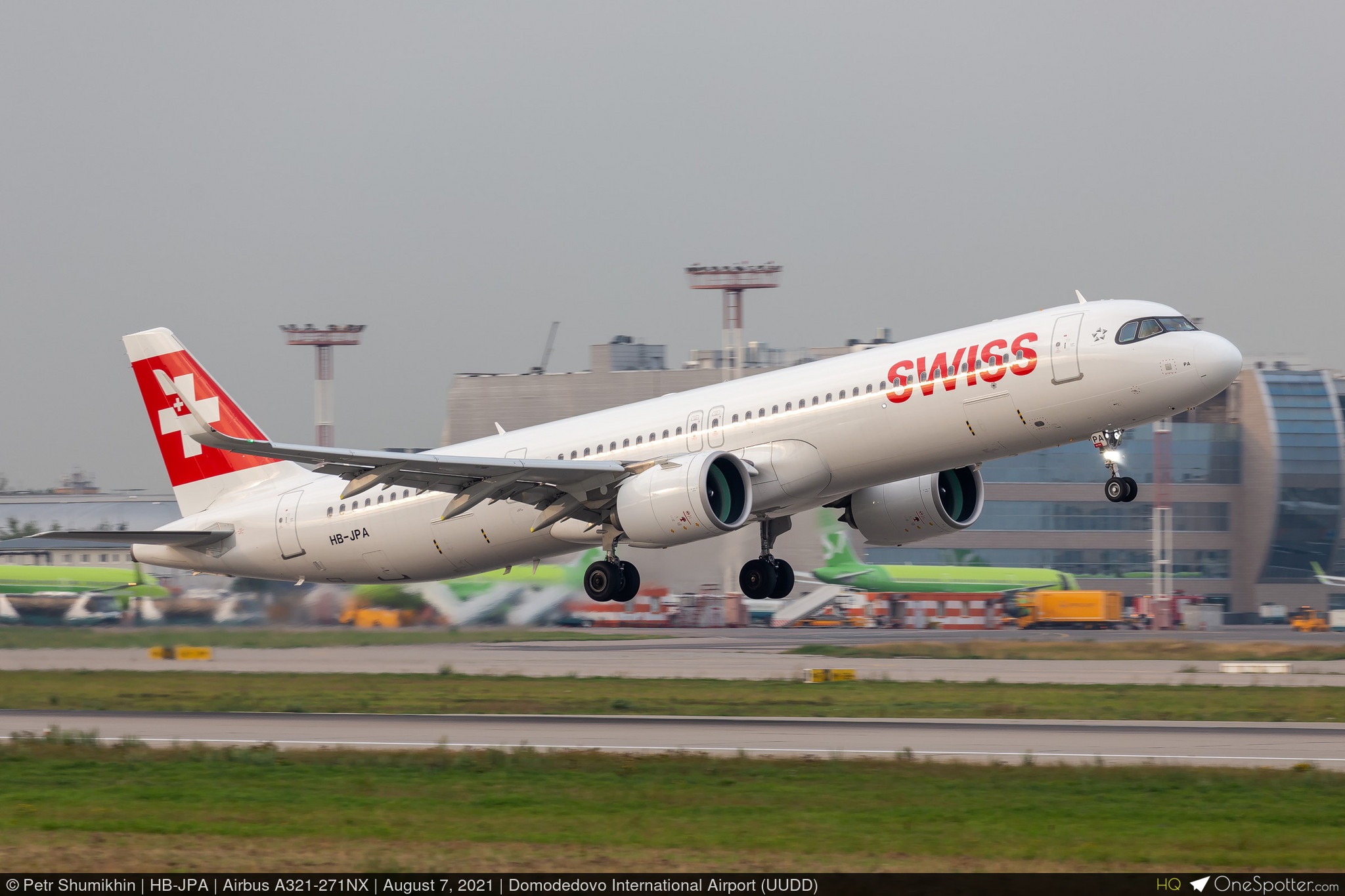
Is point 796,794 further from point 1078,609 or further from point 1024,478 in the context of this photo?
point 1024,478

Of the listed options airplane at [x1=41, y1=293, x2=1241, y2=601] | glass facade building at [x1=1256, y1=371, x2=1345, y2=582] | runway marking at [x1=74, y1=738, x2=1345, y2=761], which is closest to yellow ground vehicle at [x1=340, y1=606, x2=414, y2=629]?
airplane at [x1=41, y1=293, x2=1241, y2=601]

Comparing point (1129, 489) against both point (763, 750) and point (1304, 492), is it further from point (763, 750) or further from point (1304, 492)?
point (1304, 492)

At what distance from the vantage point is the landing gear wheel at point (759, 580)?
3491 centimetres

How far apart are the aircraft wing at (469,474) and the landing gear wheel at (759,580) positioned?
4064 mm

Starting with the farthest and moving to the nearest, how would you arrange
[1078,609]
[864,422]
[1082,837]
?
[1078,609], [864,422], [1082,837]

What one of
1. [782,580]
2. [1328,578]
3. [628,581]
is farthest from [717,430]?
[1328,578]

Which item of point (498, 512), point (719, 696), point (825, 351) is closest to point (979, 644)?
point (719, 696)

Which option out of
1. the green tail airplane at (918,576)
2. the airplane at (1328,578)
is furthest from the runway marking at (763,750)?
the airplane at (1328,578)

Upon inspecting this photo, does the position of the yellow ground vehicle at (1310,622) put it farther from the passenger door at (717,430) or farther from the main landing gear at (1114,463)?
the passenger door at (717,430)

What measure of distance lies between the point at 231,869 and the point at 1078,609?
74.9 m

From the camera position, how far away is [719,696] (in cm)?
3553

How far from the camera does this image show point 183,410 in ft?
133

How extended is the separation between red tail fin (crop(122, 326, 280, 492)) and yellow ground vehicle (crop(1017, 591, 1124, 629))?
54284 mm

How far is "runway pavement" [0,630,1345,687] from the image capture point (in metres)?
42.6
